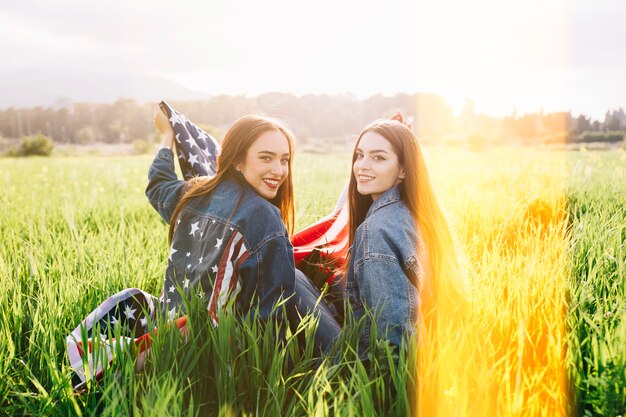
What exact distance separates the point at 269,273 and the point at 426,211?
823mm

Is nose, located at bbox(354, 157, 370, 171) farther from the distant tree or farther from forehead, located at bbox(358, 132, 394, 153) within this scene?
the distant tree

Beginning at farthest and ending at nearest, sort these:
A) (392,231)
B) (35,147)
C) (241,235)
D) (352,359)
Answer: (35,147) < (241,235) < (392,231) < (352,359)

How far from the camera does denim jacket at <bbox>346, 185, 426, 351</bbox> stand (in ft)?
6.87

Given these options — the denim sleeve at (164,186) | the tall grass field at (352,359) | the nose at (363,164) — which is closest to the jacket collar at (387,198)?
the nose at (363,164)

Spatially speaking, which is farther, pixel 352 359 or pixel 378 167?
pixel 378 167

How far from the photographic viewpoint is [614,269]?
2928mm

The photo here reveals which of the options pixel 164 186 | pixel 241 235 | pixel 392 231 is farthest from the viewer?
pixel 164 186

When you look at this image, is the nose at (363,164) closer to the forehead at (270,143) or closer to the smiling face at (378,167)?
the smiling face at (378,167)

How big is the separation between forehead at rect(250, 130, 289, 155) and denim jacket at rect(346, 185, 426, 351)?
57 cm

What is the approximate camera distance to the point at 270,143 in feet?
8.58

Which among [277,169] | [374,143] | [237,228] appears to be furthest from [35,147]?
[374,143]

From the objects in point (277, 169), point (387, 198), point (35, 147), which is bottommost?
point (35, 147)

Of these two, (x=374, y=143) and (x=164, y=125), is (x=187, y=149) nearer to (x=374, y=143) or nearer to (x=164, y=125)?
(x=164, y=125)

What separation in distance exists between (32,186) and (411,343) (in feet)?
26.7
